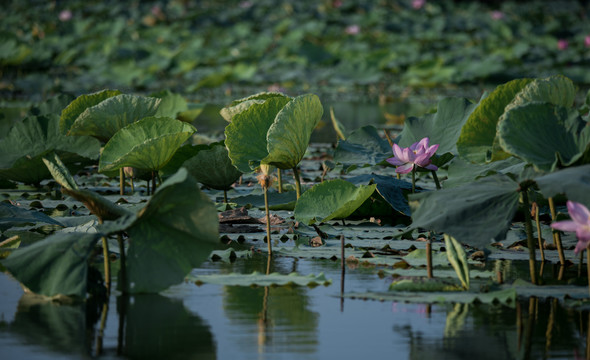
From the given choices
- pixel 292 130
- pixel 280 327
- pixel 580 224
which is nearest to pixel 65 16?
pixel 292 130

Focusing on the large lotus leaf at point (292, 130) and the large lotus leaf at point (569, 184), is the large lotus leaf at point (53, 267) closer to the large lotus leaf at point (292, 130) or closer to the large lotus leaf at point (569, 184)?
the large lotus leaf at point (292, 130)

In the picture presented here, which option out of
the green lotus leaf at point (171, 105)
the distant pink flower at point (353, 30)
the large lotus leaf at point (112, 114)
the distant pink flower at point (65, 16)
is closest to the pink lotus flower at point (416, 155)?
the large lotus leaf at point (112, 114)

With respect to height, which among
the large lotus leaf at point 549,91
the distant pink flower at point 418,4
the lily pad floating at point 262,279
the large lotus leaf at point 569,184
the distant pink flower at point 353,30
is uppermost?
the distant pink flower at point 418,4

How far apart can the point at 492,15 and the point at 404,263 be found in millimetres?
13898

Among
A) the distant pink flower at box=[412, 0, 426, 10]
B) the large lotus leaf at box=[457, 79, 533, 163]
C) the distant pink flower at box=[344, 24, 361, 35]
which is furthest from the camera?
the distant pink flower at box=[412, 0, 426, 10]

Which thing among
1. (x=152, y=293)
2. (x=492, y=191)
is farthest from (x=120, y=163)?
(x=492, y=191)

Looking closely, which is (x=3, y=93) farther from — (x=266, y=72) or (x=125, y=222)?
(x=125, y=222)

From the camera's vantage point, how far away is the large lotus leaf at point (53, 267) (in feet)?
6.07

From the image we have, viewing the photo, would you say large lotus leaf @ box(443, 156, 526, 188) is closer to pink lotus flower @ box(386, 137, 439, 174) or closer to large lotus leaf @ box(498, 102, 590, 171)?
pink lotus flower @ box(386, 137, 439, 174)

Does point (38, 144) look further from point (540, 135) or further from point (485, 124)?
point (540, 135)

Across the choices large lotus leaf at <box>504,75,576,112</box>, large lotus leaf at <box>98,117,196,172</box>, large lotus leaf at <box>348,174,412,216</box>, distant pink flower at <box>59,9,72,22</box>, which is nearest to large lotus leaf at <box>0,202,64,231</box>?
large lotus leaf at <box>98,117,196,172</box>

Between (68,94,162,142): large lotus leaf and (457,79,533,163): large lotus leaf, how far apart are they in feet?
3.71

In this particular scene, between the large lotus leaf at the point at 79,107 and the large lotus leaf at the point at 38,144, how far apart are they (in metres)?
0.09

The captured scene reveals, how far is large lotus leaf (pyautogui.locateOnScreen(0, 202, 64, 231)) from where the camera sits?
2561 millimetres
